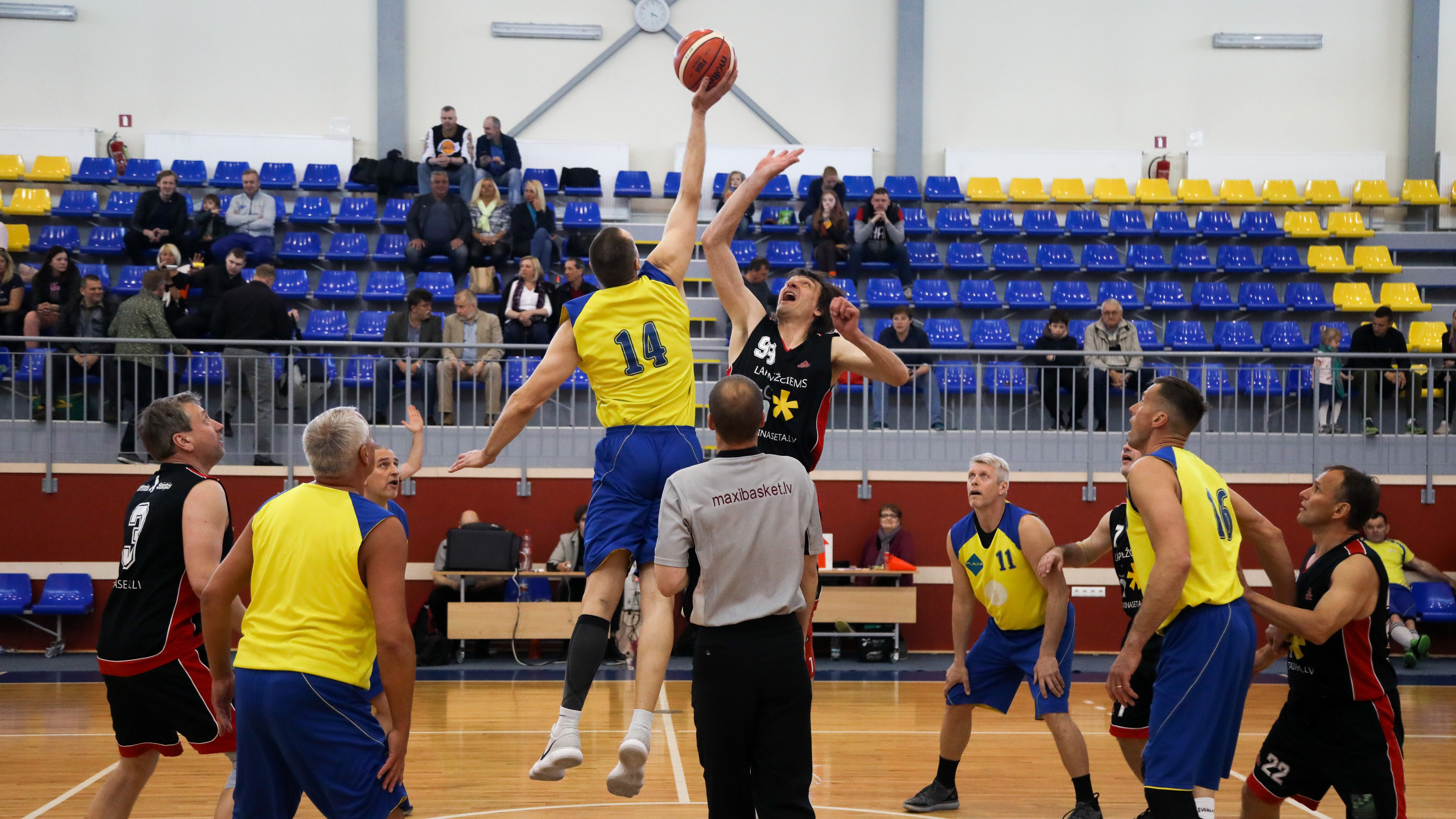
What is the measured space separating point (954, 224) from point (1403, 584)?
7.13 metres

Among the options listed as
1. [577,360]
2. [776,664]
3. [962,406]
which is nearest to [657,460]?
[577,360]

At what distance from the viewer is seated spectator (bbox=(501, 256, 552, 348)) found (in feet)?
38.7

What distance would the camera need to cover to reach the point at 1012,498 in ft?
36.9

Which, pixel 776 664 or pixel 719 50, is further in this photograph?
pixel 719 50

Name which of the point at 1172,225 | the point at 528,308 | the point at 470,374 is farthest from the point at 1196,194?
the point at 470,374

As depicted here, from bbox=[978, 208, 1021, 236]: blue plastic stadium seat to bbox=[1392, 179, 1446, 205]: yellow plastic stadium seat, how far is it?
18.5 feet

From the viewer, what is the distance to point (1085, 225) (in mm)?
15844

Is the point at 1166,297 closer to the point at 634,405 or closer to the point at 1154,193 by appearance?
the point at 1154,193

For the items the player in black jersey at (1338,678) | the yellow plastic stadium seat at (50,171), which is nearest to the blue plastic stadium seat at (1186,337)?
the player in black jersey at (1338,678)

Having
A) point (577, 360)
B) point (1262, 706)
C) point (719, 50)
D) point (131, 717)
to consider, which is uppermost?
point (719, 50)

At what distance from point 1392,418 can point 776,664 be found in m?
9.85

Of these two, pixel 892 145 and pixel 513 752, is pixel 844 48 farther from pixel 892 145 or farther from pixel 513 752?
pixel 513 752

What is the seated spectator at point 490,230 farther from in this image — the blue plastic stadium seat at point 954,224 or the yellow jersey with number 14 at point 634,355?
the yellow jersey with number 14 at point 634,355

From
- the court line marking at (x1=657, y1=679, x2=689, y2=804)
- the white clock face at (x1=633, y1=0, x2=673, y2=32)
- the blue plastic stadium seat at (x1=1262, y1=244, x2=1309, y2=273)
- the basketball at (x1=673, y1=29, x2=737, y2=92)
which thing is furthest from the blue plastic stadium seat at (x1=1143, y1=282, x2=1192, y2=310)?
the basketball at (x1=673, y1=29, x2=737, y2=92)
